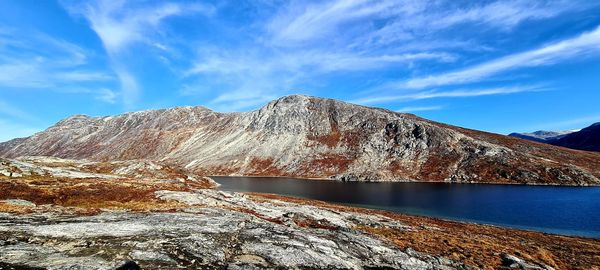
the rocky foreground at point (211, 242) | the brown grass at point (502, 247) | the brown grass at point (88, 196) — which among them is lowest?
the brown grass at point (502, 247)

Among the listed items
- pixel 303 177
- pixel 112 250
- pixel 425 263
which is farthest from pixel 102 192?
pixel 303 177

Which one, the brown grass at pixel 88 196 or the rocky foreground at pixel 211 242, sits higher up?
the brown grass at pixel 88 196

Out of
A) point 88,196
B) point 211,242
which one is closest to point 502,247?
point 211,242

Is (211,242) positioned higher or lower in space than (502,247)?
higher

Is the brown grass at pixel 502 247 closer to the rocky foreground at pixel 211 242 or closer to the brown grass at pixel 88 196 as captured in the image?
the rocky foreground at pixel 211 242

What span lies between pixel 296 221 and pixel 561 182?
15056 centimetres

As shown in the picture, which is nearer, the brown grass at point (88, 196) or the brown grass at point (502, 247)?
the brown grass at point (502, 247)

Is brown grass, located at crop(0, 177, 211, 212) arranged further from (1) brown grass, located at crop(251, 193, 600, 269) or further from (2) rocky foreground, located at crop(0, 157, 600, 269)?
(1) brown grass, located at crop(251, 193, 600, 269)

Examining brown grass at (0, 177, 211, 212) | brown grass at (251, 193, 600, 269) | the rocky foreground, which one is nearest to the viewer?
the rocky foreground

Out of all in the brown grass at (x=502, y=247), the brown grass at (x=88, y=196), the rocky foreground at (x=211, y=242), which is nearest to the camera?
the rocky foreground at (x=211, y=242)

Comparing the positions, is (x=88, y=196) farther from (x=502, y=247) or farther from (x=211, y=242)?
(x=502, y=247)

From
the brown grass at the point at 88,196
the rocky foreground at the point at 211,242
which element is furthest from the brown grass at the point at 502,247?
the brown grass at the point at 88,196

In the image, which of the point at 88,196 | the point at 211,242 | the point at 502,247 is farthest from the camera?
the point at 88,196

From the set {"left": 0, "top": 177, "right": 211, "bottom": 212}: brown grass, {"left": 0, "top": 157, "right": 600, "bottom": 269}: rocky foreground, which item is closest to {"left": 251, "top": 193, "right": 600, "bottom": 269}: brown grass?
{"left": 0, "top": 157, "right": 600, "bottom": 269}: rocky foreground
